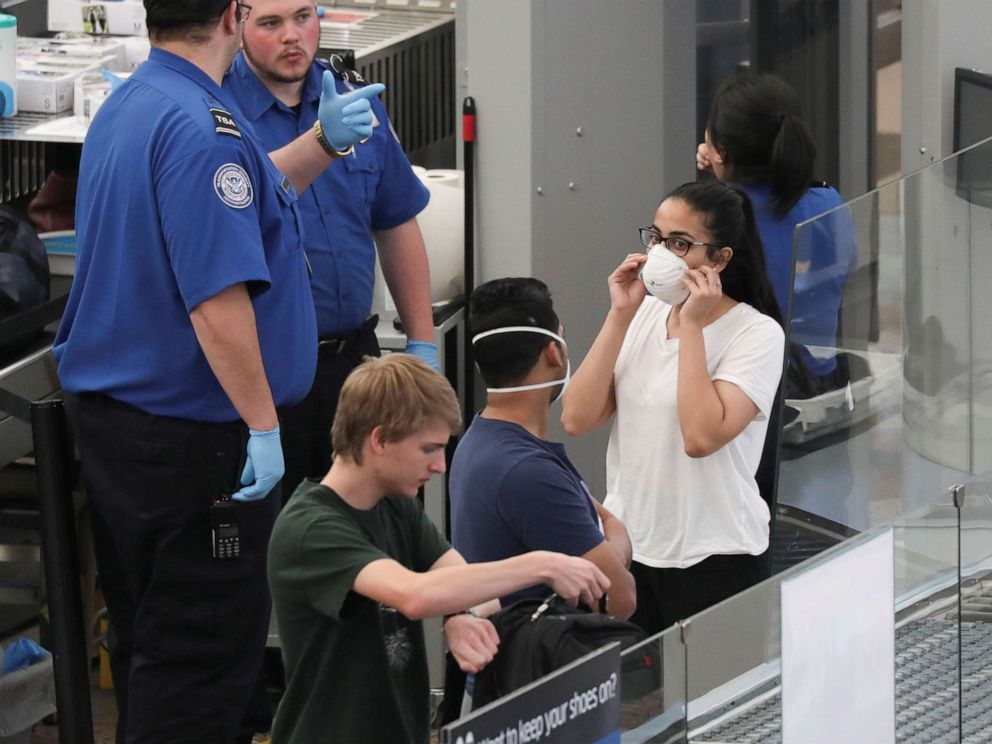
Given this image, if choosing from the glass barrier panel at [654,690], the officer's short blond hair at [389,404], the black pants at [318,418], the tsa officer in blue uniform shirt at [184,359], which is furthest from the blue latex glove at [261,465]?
the glass barrier panel at [654,690]

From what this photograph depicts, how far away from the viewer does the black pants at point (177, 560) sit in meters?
3.08

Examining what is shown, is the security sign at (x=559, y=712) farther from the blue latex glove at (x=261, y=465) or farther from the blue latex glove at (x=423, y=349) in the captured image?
the blue latex glove at (x=423, y=349)

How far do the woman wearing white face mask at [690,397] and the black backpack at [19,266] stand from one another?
1248 mm

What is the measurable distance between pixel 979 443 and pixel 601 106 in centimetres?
137

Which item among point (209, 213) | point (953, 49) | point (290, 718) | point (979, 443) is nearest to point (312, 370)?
point (209, 213)

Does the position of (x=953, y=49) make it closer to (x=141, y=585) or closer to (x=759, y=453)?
(x=759, y=453)

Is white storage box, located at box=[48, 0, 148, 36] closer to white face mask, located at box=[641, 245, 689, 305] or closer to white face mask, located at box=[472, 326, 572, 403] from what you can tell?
white face mask, located at box=[641, 245, 689, 305]

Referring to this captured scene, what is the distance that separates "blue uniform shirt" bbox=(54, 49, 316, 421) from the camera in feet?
9.64

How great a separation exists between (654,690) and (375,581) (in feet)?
1.37

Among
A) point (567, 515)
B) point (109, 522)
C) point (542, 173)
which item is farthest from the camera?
point (542, 173)

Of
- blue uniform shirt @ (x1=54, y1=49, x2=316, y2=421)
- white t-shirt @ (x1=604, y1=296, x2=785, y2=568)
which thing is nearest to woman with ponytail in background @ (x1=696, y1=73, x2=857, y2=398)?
white t-shirt @ (x1=604, y1=296, x2=785, y2=568)

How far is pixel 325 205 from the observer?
11.9 feet

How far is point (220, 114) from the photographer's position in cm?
301

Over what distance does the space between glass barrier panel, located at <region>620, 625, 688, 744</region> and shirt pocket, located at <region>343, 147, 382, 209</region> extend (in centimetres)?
199
